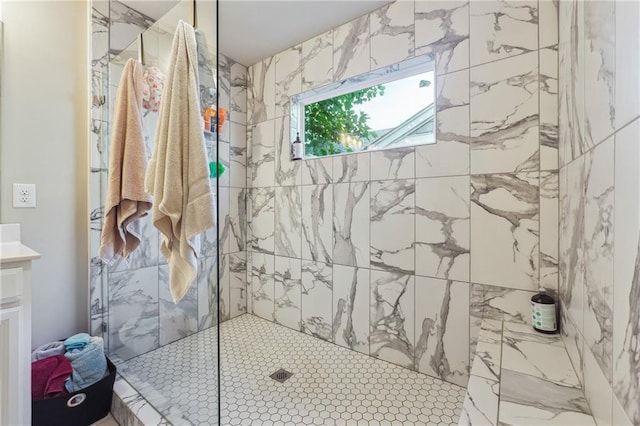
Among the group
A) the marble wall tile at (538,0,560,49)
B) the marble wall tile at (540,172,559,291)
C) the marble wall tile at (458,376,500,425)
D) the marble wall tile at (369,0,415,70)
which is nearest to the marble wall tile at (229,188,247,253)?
the marble wall tile at (369,0,415,70)

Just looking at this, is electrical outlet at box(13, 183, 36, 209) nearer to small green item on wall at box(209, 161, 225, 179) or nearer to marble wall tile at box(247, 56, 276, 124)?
small green item on wall at box(209, 161, 225, 179)

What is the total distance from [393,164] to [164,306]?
1438 mm

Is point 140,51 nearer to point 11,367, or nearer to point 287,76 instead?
point 287,76

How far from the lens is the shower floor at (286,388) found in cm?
111

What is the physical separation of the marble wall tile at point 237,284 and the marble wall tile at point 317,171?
3.02 feet

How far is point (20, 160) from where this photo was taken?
4.67ft

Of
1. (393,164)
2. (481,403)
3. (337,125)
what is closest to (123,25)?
(337,125)

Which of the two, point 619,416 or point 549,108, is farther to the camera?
point 549,108

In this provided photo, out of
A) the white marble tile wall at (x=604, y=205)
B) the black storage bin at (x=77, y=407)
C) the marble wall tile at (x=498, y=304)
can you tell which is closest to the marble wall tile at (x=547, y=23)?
the white marble tile wall at (x=604, y=205)

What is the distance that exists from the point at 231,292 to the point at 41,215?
1.33 metres

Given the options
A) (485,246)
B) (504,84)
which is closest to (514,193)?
(485,246)

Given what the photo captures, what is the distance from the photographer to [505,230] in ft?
4.51

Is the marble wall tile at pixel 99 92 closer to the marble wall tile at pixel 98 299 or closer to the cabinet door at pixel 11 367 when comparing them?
the marble wall tile at pixel 98 299

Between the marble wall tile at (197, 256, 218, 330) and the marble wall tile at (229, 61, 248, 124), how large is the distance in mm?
1719
